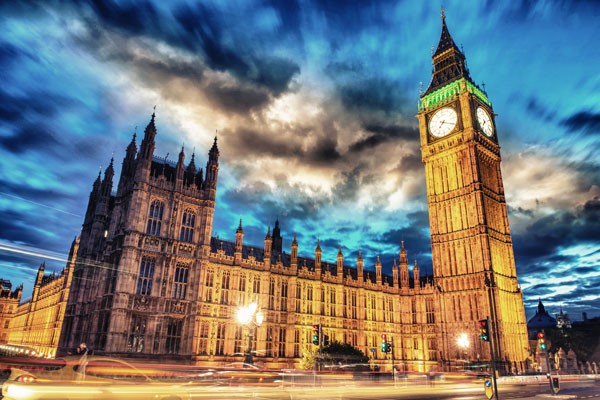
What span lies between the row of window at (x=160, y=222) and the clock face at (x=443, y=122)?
48.4 metres

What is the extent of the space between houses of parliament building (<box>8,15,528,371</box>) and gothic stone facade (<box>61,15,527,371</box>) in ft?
0.56

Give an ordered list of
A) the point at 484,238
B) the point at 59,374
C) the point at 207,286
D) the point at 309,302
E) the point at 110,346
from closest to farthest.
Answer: the point at 59,374 < the point at 110,346 < the point at 207,286 < the point at 309,302 < the point at 484,238

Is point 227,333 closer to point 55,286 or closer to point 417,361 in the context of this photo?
point 417,361

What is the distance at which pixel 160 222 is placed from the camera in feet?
148

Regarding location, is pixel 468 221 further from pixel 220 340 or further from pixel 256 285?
pixel 220 340

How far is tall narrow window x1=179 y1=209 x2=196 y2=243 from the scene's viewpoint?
4650 cm

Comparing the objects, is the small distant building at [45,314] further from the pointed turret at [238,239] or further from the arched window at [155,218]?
the pointed turret at [238,239]

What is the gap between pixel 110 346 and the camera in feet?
126

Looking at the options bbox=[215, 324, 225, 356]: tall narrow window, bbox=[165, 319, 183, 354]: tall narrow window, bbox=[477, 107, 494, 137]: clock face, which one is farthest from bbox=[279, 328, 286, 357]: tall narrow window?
bbox=[477, 107, 494, 137]: clock face

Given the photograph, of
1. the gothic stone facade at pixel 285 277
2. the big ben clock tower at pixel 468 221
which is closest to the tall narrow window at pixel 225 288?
the gothic stone facade at pixel 285 277

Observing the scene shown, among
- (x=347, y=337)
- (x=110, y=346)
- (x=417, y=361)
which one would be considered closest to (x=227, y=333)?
(x=110, y=346)

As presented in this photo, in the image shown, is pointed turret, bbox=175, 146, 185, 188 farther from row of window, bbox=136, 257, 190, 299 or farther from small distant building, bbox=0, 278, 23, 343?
small distant building, bbox=0, 278, 23, 343

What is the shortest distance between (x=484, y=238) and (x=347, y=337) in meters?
26.4

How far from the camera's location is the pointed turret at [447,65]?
249 ft
